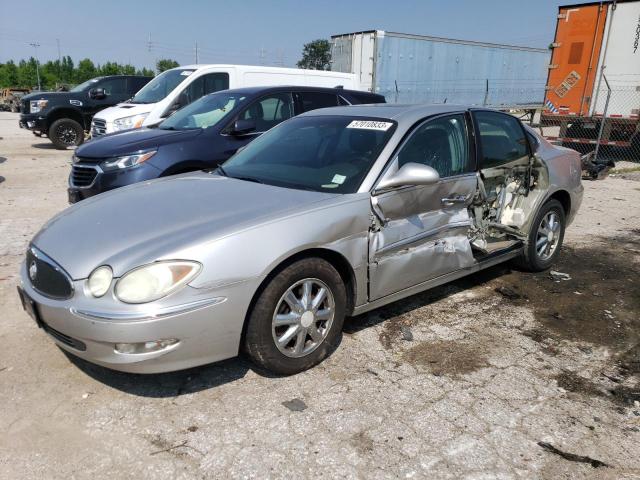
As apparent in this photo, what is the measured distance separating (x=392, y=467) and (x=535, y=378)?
1.29 meters

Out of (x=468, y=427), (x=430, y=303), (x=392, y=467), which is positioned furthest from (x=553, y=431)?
(x=430, y=303)

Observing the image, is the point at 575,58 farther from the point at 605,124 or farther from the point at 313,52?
the point at 313,52

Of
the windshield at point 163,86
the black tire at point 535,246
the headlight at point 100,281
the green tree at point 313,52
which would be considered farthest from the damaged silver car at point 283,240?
the green tree at point 313,52

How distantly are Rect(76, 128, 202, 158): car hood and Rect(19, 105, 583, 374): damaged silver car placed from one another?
201 centimetres

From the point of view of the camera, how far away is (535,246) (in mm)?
4957

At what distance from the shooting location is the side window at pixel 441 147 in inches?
148

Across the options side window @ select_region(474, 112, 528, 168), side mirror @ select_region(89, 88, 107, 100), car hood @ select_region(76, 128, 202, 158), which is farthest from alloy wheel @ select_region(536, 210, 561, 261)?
side mirror @ select_region(89, 88, 107, 100)

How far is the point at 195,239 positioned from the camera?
2.79m

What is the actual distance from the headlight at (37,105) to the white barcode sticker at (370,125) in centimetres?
1182

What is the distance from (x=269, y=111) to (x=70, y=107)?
29.4ft

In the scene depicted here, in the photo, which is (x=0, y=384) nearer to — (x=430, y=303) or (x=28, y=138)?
(x=430, y=303)

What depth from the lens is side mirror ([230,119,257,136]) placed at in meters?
6.09

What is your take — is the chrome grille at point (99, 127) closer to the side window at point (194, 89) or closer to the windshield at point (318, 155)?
the side window at point (194, 89)

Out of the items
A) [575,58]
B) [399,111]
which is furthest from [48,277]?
[575,58]
